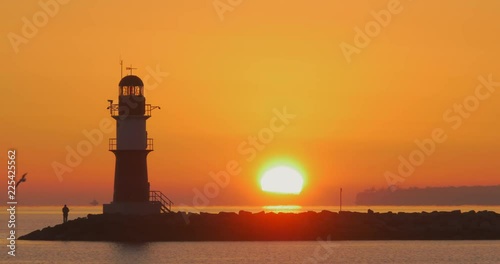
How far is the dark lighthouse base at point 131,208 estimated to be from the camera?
180ft

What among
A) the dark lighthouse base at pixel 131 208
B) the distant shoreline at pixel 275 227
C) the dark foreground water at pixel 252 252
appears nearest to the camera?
the dark foreground water at pixel 252 252

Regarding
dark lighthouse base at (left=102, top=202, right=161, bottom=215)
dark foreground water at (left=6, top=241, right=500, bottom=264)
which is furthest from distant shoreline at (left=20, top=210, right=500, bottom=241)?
dark foreground water at (left=6, top=241, right=500, bottom=264)

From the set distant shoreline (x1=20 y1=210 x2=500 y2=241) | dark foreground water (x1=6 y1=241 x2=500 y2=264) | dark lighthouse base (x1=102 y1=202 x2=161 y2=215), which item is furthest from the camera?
distant shoreline (x1=20 y1=210 x2=500 y2=241)

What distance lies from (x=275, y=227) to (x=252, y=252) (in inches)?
246

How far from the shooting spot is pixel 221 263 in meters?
49.1

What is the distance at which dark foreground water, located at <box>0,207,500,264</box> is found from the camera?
168ft

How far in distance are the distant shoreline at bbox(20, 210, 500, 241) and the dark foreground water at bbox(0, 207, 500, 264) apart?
0.60m

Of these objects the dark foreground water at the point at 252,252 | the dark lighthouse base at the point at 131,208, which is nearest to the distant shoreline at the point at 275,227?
the dark lighthouse base at the point at 131,208

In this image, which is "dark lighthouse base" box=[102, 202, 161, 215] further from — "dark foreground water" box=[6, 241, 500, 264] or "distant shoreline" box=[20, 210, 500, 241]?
"dark foreground water" box=[6, 241, 500, 264]

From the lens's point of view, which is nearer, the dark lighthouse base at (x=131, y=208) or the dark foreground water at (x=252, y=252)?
the dark foreground water at (x=252, y=252)

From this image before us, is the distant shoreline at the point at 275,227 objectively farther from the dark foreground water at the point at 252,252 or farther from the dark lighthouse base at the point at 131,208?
the dark foreground water at the point at 252,252

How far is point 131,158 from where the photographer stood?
54.7m

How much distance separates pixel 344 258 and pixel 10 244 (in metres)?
19.6

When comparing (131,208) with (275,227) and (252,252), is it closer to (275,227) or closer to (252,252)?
(252,252)
